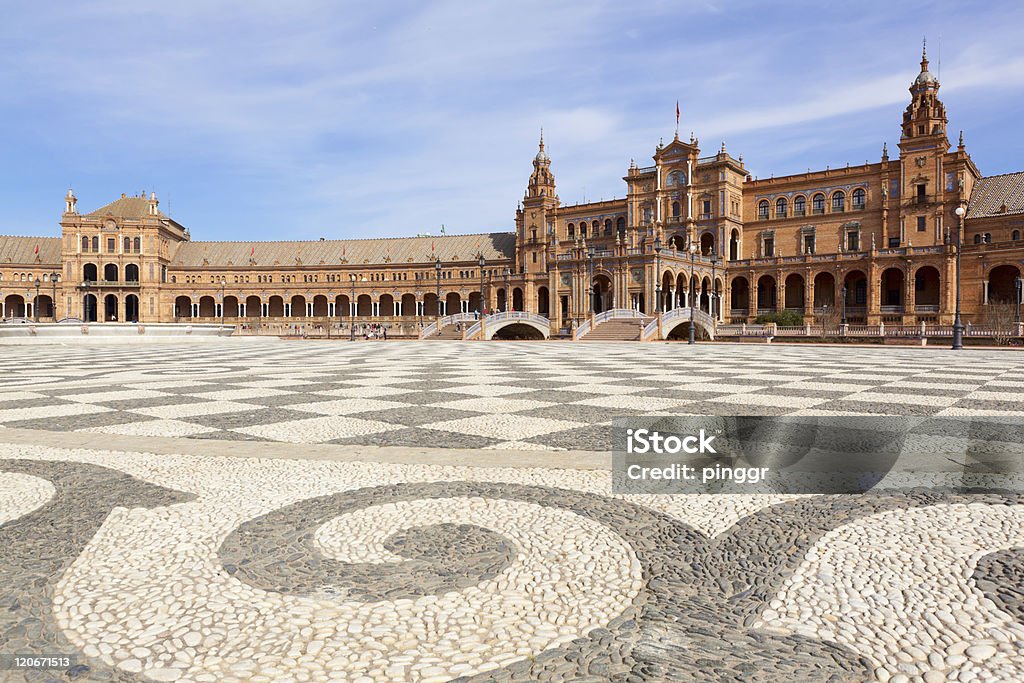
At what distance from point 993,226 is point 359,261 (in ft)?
243

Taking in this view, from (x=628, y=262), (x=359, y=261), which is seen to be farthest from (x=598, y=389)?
(x=359, y=261)

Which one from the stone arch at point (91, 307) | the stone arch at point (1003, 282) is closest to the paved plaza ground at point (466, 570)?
the stone arch at point (1003, 282)

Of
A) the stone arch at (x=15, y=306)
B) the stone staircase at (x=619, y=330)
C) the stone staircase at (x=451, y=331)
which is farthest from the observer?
the stone arch at (x=15, y=306)

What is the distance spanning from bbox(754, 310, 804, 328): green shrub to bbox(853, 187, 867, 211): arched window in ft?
43.6

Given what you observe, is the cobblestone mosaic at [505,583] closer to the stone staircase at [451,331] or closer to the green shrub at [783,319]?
the stone staircase at [451,331]

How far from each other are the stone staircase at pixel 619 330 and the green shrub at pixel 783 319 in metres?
12.5

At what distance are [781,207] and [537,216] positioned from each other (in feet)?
92.0

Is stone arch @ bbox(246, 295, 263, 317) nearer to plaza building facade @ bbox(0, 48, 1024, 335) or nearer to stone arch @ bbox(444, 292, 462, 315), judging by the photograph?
plaza building facade @ bbox(0, 48, 1024, 335)

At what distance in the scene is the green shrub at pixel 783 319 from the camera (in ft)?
173

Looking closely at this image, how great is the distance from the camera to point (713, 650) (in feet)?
6.74

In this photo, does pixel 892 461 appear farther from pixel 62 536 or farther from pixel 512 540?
pixel 62 536

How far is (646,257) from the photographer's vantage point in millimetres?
55344

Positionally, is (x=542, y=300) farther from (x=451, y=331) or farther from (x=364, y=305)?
(x=364, y=305)

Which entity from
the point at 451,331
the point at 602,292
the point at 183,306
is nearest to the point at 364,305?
the point at 183,306
